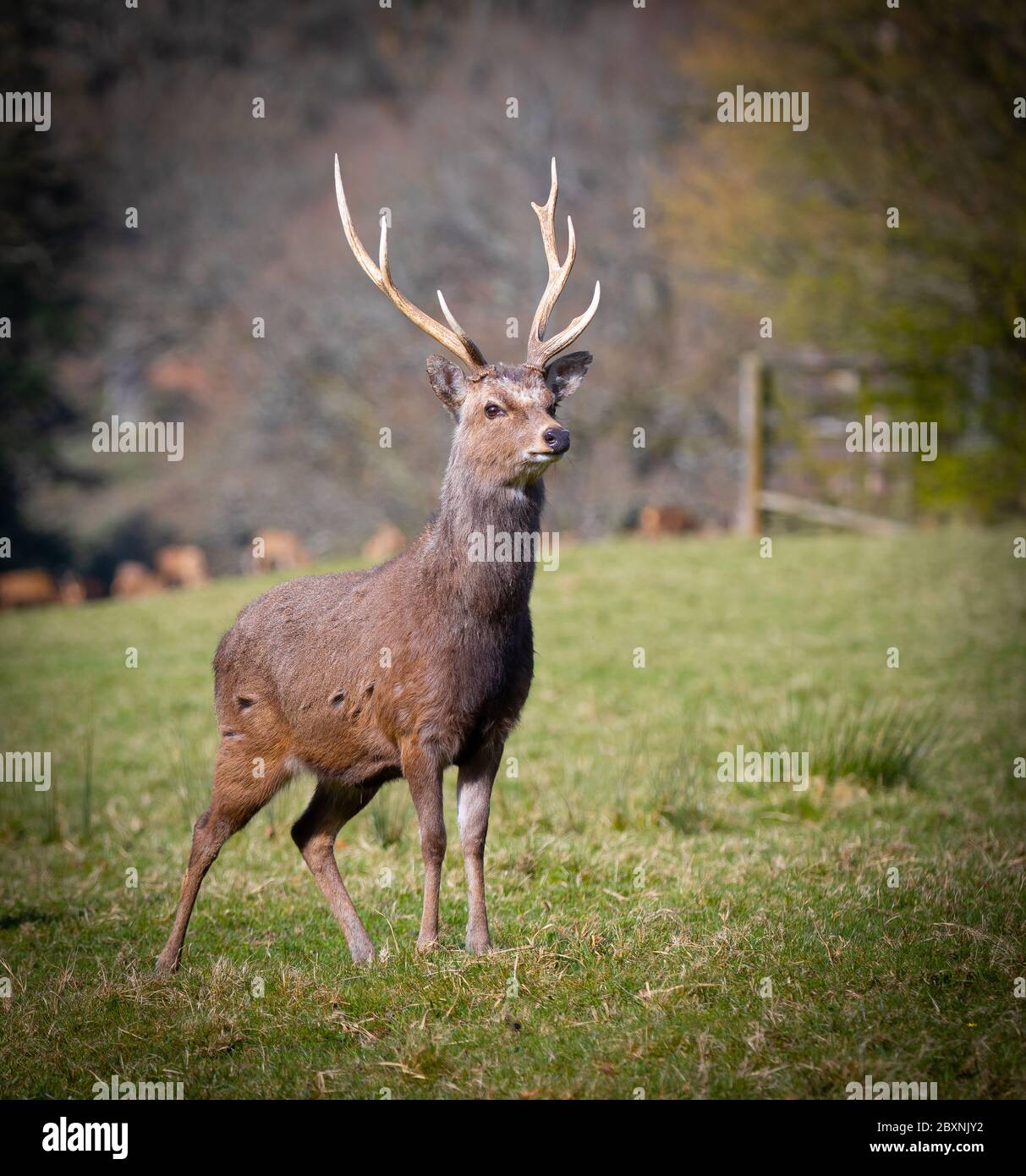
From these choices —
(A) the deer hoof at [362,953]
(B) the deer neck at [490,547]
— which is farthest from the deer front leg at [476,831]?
(B) the deer neck at [490,547]

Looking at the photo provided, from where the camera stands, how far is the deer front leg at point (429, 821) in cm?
520

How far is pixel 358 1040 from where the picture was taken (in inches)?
185

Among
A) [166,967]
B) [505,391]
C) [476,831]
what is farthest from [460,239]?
[166,967]

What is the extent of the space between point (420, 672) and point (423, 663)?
38mm

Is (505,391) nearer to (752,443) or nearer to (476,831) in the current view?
(476,831)

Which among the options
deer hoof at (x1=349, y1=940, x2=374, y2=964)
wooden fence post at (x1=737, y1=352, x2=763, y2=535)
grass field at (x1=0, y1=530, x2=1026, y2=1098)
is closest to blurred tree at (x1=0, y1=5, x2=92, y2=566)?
grass field at (x1=0, y1=530, x2=1026, y2=1098)

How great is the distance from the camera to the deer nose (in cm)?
507

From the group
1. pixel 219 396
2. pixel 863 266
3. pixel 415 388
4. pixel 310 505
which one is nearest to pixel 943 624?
pixel 863 266

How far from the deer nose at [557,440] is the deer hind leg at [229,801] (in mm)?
1837

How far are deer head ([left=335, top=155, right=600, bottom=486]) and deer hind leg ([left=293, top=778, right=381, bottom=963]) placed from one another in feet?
5.24

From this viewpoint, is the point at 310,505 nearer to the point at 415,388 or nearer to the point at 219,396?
the point at 415,388

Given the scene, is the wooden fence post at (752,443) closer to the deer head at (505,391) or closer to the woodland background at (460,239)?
the woodland background at (460,239)

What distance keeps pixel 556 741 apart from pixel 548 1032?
5384 mm

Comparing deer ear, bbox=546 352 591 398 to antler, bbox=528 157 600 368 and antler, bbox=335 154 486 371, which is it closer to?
antler, bbox=528 157 600 368
